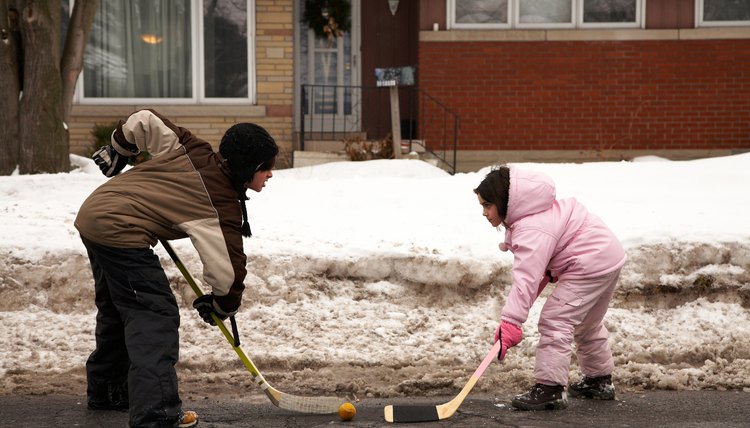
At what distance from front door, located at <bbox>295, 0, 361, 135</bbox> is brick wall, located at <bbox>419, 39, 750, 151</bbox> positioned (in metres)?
1.72

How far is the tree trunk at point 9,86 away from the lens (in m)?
10.1

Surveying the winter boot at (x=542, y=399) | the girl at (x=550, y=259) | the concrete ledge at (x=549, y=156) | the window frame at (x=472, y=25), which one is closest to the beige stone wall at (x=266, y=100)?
the window frame at (x=472, y=25)

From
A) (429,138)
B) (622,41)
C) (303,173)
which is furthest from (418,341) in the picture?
(622,41)

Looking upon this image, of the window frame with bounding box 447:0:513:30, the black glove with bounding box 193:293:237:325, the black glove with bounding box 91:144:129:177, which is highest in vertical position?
the window frame with bounding box 447:0:513:30

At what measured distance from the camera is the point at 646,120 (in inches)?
570

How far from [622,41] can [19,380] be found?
436 inches

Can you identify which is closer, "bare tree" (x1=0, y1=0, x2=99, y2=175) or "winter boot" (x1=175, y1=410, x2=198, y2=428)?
"winter boot" (x1=175, y1=410, x2=198, y2=428)

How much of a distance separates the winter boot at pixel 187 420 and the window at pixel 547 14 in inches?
420

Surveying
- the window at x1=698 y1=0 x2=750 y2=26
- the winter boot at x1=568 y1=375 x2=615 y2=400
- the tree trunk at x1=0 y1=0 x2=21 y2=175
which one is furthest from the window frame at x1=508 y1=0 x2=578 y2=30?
the winter boot at x1=568 y1=375 x2=615 y2=400

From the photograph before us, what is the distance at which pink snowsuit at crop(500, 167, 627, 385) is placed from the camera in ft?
15.7

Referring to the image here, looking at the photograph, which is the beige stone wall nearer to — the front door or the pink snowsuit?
the front door

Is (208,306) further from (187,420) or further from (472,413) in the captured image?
(472,413)

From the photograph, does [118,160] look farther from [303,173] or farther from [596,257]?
[303,173]

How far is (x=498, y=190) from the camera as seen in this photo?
4.86 m
